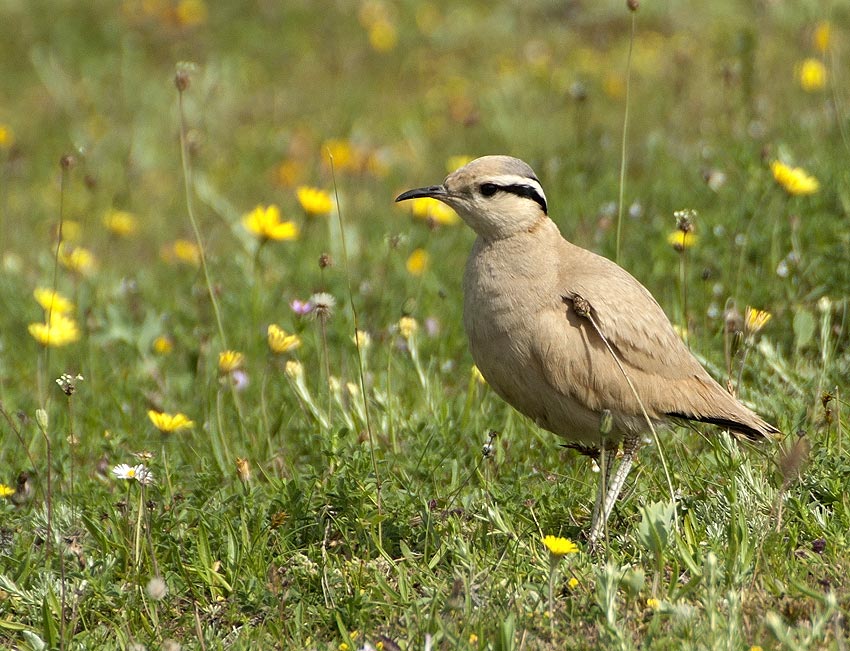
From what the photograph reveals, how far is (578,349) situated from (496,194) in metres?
0.80

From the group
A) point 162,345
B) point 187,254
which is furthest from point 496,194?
point 187,254

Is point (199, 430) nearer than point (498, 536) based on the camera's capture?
No

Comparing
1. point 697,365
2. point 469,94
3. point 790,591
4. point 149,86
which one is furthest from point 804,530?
point 149,86

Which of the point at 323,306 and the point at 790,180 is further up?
the point at 790,180

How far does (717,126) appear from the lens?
8.62 m

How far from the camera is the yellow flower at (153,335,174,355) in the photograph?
665 cm

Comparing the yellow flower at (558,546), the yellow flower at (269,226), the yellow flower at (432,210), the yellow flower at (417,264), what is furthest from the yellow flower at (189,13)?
the yellow flower at (558,546)

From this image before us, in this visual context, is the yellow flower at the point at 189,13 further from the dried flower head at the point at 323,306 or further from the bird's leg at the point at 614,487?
the bird's leg at the point at 614,487

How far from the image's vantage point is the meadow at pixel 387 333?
4012 millimetres

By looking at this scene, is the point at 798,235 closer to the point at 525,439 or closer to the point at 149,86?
the point at 525,439

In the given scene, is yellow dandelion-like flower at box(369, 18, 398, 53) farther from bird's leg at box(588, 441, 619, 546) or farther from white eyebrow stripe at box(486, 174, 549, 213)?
bird's leg at box(588, 441, 619, 546)

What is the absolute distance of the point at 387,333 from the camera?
21.1 feet

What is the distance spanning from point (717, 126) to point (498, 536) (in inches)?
205

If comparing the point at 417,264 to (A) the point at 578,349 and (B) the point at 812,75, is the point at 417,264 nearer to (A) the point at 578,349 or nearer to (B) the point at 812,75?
(A) the point at 578,349
